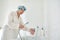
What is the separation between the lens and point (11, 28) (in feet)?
6.27

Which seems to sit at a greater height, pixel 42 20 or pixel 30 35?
pixel 42 20

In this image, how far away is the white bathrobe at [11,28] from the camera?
1.88 meters

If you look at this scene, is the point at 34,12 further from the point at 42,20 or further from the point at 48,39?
the point at 48,39

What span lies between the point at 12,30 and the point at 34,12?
103cm

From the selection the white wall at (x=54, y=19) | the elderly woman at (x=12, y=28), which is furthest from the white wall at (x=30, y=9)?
the elderly woman at (x=12, y=28)

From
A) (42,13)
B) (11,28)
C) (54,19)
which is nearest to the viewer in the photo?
(11,28)

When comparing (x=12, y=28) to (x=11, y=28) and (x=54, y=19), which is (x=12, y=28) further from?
(x=54, y=19)

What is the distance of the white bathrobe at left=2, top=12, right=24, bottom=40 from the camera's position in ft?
6.15

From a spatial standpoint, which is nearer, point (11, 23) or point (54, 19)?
point (11, 23)

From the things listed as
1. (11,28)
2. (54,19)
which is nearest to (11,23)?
(11,28)

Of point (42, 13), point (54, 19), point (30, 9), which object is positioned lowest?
point (54, 19)

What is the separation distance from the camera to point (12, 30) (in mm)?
1931

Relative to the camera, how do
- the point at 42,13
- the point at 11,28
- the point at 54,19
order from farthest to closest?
the point at 42,13 → the point at 54,19 → the point at 11,28

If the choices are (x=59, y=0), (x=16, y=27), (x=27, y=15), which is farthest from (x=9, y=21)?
(x=59, y=0)
